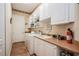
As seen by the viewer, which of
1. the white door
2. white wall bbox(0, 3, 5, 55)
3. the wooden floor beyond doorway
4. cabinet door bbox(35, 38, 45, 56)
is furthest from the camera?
the white door

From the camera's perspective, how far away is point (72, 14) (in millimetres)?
1667

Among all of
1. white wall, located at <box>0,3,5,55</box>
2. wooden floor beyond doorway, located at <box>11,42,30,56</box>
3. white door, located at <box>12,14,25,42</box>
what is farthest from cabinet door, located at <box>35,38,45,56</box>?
white door, located at <box>12,14,25,42</box>

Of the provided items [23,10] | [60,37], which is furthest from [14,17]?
[60,37]

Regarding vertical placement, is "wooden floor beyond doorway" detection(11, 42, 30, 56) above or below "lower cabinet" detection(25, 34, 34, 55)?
below

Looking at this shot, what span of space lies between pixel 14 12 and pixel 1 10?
5.31ft

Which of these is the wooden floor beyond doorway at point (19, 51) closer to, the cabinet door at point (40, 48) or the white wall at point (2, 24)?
the cabinet door at point (40, 48)

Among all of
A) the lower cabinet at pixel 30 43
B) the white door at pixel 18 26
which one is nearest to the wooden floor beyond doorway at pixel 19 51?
the lower cabinet at pixel 30 43

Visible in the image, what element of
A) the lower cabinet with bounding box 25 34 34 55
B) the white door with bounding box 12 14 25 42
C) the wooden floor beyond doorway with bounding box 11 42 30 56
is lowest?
the wooden floor beyond doorway with bounding box 11 42 30 56

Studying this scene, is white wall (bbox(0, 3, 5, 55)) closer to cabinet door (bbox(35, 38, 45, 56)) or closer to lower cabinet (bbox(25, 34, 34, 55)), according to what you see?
cabinet door (bbox(35, 38, 45, 56))

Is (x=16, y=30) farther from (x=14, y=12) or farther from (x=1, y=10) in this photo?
(x=1, y=10)

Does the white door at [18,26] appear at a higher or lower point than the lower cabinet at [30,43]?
higher

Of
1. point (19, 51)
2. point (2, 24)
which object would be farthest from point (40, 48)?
point (19, 51)

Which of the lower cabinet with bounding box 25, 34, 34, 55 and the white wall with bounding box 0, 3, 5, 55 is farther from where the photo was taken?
the lower cabinet with bounding box 25, 34, 34, 55

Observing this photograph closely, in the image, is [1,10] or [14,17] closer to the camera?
[1,10]
